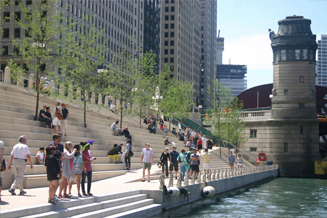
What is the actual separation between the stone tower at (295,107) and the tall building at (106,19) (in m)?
22.0

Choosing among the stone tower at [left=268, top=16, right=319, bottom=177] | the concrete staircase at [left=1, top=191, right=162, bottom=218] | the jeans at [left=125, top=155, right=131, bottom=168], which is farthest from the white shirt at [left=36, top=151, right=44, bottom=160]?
the stone tower at [left=268, top=16, right=319, bottom=177]

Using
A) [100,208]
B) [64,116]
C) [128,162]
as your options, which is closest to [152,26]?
[128,162]

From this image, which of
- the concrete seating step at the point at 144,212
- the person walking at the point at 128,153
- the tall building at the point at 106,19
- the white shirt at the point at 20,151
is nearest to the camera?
the white shirt at the point at 20,151

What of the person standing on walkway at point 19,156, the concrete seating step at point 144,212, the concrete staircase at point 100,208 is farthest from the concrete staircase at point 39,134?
the concrete seating step at point 144,212

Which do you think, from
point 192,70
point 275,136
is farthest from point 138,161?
point 192,70

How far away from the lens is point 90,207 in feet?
58.0

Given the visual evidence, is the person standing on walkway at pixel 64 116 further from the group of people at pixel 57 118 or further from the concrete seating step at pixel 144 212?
the concrete seating step at pixel 144 212

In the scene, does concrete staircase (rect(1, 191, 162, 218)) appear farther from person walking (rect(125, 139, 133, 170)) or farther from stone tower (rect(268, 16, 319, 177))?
stone tower (rect(268, 16, 319, 177))

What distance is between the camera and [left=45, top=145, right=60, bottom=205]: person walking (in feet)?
52.8

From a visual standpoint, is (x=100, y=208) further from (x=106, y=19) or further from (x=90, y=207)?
(x=106, y=19)

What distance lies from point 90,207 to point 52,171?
7.64 feet

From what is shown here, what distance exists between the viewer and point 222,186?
3469 centimetres

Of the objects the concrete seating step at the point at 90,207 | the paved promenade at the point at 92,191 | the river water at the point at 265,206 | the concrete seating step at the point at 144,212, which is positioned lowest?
the river water at the point at 265,206

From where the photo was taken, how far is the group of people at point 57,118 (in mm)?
28427
